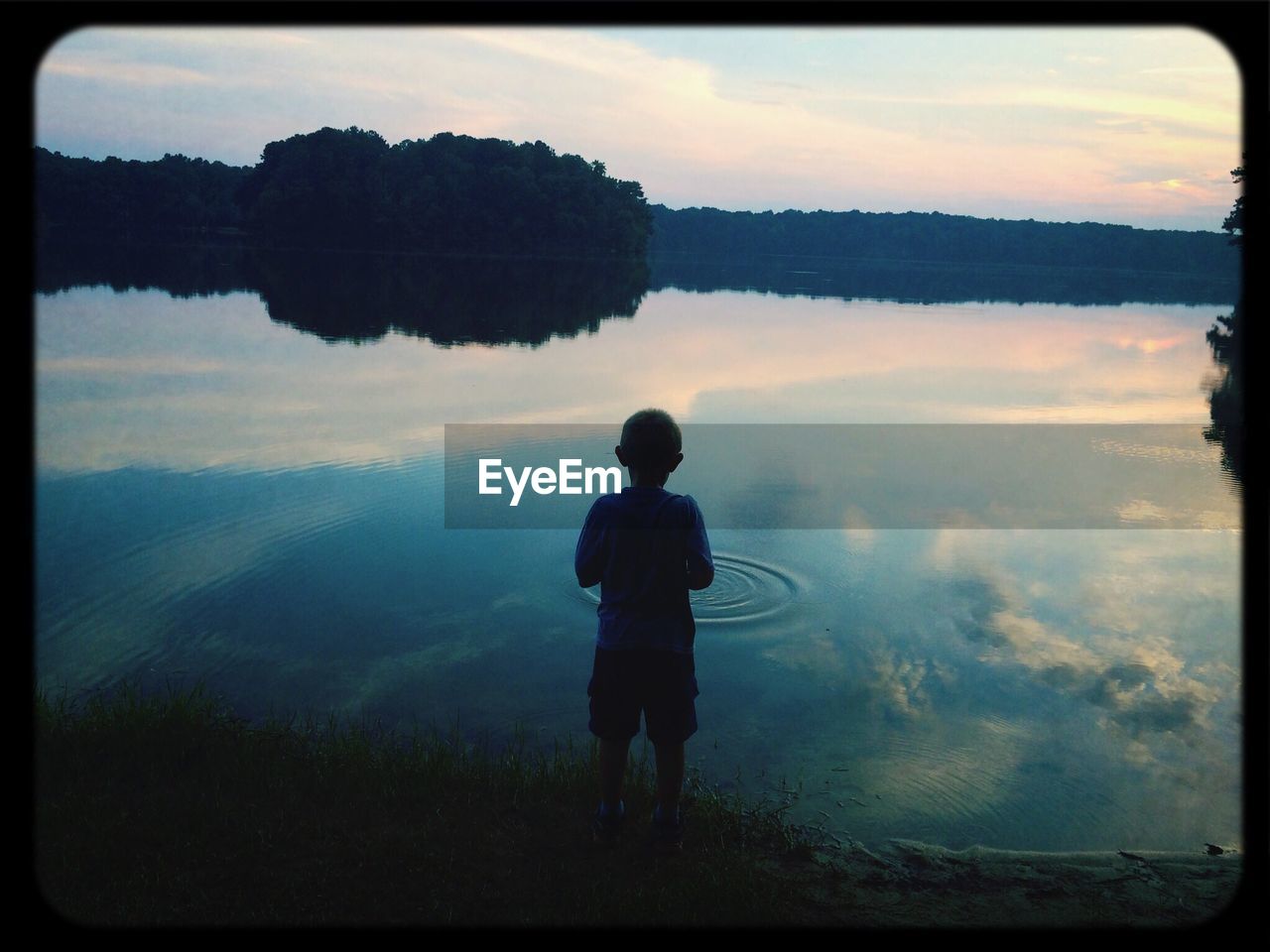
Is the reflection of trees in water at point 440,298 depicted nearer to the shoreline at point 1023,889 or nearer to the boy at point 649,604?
the boy at point 649,604

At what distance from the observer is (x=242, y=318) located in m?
29.0

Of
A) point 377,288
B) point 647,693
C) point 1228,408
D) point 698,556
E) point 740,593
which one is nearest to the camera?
point 698,556

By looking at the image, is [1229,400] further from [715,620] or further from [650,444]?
[650,444]

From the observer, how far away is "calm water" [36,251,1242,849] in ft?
19.0

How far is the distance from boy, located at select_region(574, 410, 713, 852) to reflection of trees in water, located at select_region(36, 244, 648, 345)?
74.9 ft

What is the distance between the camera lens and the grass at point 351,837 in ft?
12.2

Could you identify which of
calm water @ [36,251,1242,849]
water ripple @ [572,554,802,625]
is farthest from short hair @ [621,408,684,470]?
water ripple @ [572,554,802,625]

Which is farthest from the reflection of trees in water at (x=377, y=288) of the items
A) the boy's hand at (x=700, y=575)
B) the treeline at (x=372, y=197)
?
the boy's hand at (x=700, y=575)

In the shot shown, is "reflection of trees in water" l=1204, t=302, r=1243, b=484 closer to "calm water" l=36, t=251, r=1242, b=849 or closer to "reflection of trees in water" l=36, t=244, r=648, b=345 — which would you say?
"calm water" l=36, t=251, r=1242, b=849

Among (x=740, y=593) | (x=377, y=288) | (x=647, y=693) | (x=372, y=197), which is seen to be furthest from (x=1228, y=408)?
(x=372, y=197)

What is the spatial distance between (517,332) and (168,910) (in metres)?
26.6

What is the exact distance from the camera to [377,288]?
44.5 meters

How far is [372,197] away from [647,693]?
309 feet

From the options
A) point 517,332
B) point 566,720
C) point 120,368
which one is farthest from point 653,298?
point 566,720
